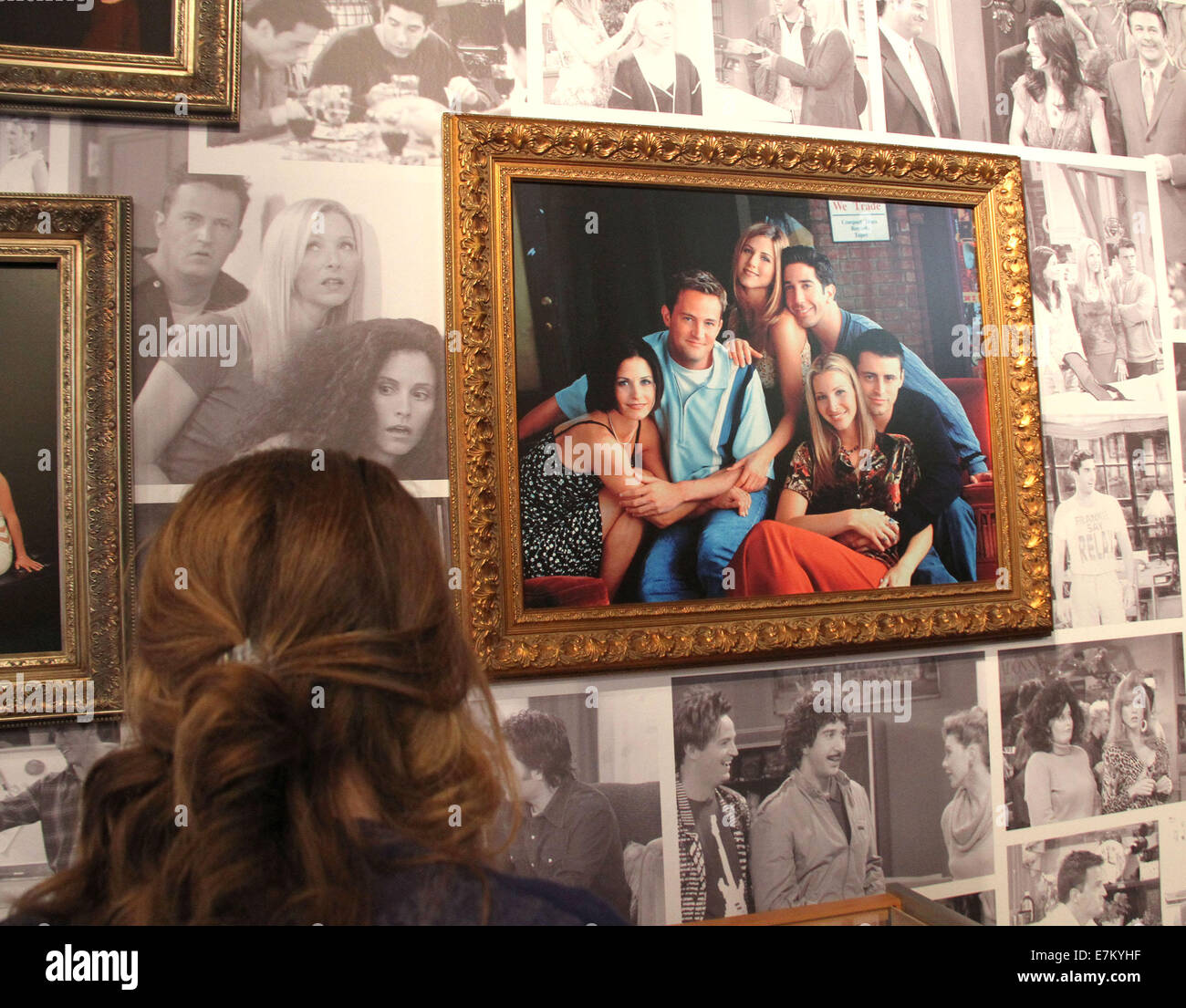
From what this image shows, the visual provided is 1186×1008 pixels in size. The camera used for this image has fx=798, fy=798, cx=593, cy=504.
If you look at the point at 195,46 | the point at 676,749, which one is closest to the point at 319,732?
the point at 676,749

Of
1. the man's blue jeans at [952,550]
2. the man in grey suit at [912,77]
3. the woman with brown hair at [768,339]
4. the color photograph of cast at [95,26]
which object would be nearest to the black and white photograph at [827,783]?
the man's blue jeans at [952,550]

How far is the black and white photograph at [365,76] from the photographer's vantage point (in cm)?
165

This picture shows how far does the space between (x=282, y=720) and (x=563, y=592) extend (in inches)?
32.0

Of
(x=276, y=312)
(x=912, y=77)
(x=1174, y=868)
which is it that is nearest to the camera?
(x=276, y=312)

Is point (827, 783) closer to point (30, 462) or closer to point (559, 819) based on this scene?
point (559, 819)

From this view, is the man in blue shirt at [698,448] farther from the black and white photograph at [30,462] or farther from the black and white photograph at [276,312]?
the black and white photograph at [30,462]

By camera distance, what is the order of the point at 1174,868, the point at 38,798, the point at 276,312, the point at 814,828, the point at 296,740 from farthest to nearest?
1. the point at 1174,868
2. the point at 814,828
3. the point at 276,312
4. the point at 38,798
5. the point at 296,740

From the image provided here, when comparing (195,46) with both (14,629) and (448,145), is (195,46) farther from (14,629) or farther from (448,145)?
(14,629)

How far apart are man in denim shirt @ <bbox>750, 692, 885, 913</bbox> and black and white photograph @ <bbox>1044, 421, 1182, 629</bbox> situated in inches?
28.1

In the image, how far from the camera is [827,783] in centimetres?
188

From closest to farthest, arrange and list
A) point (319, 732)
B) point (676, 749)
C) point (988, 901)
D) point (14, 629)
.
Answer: point (319, 732) < point (14, 629) < point (676, 749) < point (988, 901)

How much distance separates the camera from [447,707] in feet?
3.47

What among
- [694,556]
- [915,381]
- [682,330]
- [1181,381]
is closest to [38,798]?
[694,556]
